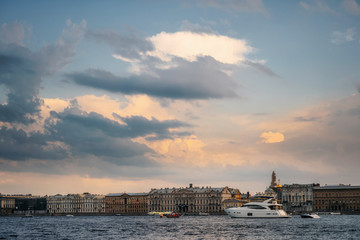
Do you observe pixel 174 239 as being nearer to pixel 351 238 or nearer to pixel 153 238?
pixel 153 238

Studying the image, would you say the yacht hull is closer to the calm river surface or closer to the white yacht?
the white yacht

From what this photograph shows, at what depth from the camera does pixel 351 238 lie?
242ft

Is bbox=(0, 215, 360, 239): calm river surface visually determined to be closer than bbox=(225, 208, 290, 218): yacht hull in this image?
Yes

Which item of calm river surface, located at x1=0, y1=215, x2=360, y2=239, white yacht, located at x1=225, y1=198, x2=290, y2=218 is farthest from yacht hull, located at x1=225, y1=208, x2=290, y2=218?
calm river surface, located at x1=0, y1=215, x2=360, y2=239

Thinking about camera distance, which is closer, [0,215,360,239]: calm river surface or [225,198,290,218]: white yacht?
[0,215,360,239]: calm river surface

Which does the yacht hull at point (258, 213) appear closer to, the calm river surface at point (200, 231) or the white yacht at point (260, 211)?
the white yacht at point (260, 211)

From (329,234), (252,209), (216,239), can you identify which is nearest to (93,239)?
(216,239)

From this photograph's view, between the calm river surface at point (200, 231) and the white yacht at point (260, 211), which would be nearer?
the calm river surface at point (200, 231)

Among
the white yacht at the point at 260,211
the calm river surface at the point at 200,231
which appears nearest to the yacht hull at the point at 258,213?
the white yacht at the point at 260,211

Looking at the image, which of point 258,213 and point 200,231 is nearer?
point 200,231

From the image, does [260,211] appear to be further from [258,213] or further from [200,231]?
[200,231]

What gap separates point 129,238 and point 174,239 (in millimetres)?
7267

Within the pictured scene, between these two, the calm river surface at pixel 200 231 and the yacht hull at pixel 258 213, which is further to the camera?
the yacht hull at pixel 258 213

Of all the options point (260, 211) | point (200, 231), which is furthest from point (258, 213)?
point (200, 231)
